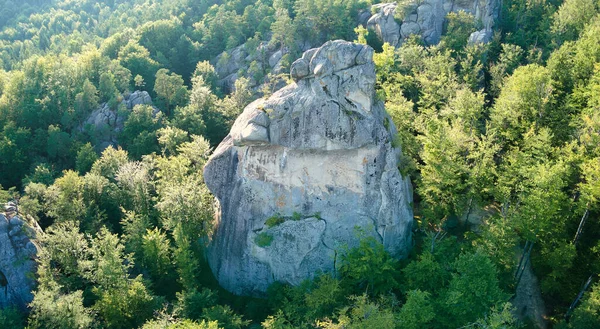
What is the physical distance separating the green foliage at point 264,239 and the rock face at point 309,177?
0.08m

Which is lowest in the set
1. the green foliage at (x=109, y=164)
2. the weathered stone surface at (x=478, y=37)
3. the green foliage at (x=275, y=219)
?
the green foliage at (x=275, y=219)

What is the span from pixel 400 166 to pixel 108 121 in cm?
3972

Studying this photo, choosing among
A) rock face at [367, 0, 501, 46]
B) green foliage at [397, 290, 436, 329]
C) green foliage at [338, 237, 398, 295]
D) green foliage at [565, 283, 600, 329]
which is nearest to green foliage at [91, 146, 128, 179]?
green foliage at [338, 237, 398, 295]

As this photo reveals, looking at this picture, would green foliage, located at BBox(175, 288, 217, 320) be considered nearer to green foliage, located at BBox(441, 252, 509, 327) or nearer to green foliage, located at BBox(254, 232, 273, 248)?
green foliage, located at BBox(254, 232, 273, 248)

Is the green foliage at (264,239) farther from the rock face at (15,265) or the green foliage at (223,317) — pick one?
the rock face at (15,265)

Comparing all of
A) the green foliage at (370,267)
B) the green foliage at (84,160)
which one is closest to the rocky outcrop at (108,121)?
the green foliage at (84,160)

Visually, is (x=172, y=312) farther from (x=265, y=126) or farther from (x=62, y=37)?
(x=62, y=37)

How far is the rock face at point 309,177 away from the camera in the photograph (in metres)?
33.7

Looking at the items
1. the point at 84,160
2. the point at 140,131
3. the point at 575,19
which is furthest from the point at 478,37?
the point at 84,160

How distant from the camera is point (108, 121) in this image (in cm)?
5922

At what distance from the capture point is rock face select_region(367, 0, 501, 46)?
62.1 m

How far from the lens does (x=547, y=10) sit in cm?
6469

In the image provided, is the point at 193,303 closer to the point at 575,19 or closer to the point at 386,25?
the point at 386,25

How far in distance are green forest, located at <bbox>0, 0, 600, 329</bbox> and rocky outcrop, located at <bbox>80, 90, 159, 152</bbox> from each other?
592mm
